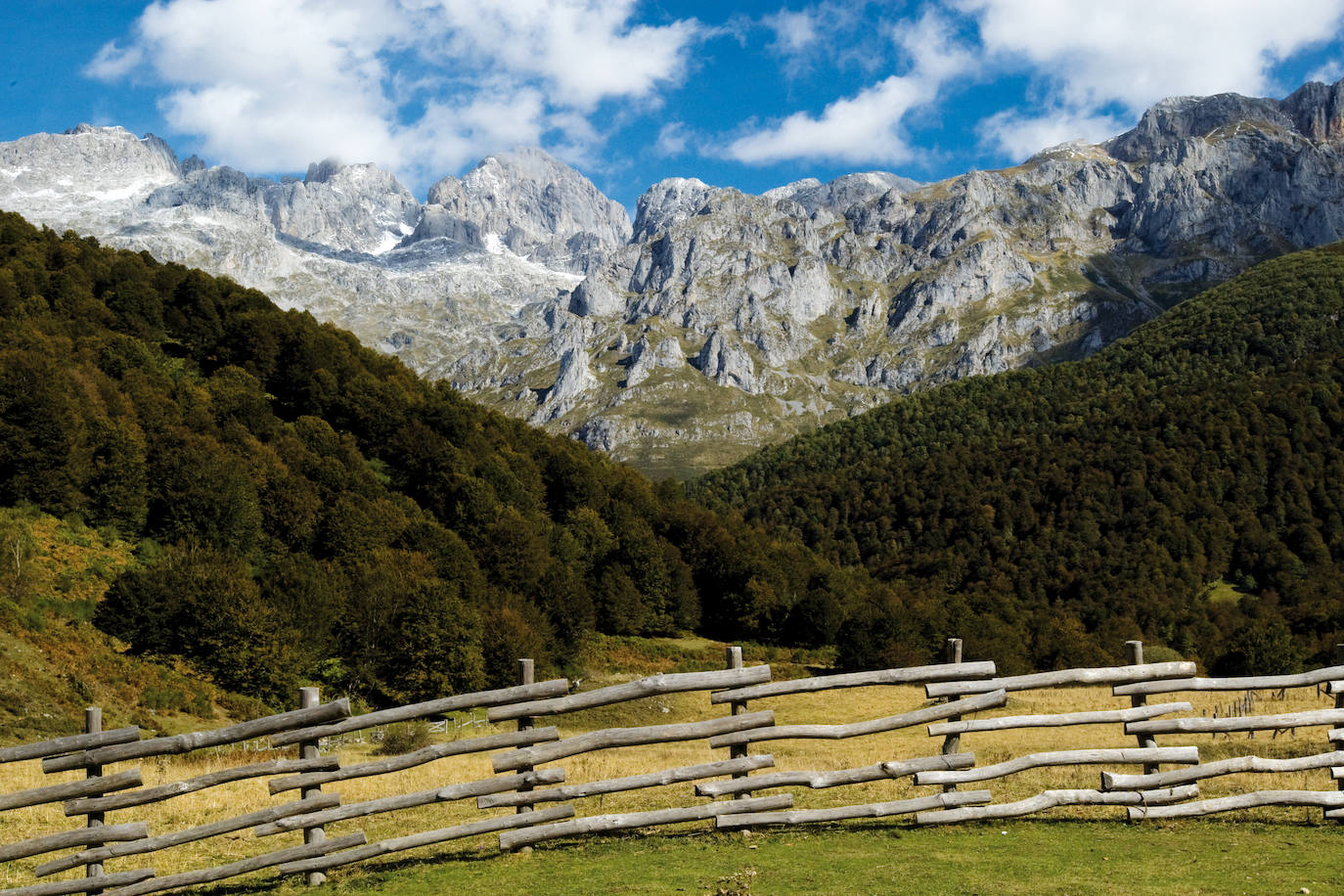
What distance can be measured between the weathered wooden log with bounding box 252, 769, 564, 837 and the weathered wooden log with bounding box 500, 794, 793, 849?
613 millimetres

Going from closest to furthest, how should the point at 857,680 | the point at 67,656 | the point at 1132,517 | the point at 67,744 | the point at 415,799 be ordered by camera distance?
the point at 67,744, the point at 415,799, the point at 857,680, the point at 67,656, the point at 1132,517

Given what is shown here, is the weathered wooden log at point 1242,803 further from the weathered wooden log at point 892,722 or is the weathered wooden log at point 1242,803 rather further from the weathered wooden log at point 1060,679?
the weathered wooden log at point 892,722

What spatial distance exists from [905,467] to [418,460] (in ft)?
421

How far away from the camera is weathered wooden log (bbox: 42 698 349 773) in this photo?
11.6 m

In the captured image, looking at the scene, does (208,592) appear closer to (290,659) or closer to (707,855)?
(290,659)

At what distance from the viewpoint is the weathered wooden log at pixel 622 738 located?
12961 millimetres

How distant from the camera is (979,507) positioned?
6137 inches

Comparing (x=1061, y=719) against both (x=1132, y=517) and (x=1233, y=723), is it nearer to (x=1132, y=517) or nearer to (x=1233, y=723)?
(x=1233, y=723)

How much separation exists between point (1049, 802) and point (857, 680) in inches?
127

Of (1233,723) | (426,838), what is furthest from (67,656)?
(1233,723)

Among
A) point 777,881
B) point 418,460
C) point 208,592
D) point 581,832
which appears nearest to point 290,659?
point 208,592

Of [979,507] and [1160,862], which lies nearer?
[1160,862]

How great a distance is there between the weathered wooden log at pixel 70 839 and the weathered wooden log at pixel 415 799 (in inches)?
60.8

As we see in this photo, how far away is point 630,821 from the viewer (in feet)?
42.9
